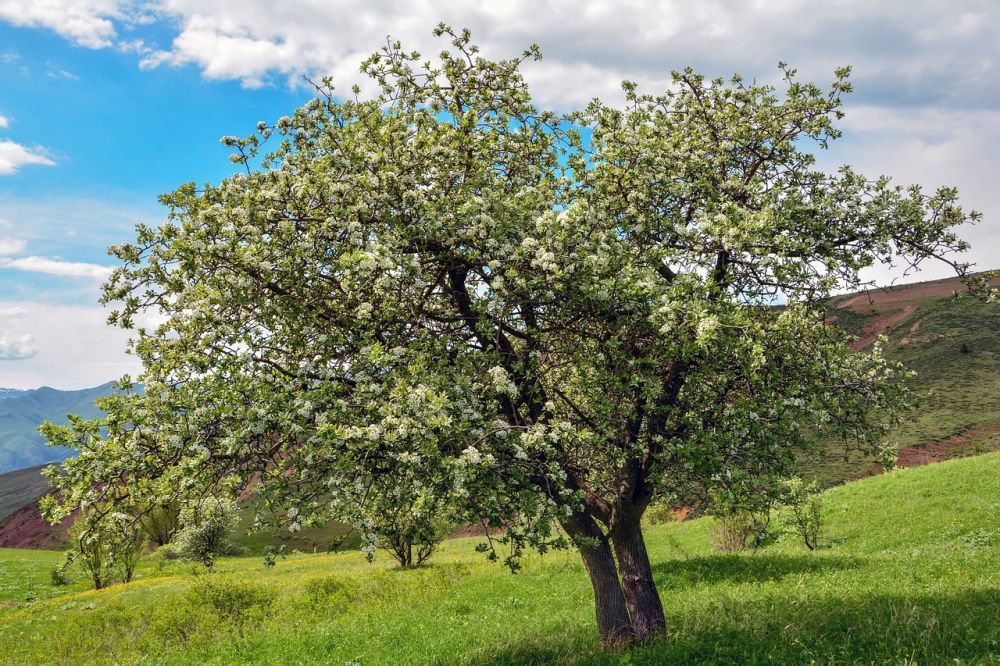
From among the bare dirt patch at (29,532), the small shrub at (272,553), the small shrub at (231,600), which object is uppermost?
the small shrub at (272,553)

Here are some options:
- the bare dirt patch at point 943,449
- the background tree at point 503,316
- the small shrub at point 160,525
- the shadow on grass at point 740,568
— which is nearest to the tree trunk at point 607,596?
the background tree at point 503,316

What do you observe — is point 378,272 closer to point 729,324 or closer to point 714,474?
point 729,324

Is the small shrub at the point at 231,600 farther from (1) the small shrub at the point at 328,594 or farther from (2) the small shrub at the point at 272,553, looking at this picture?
(2) the small shrub at the point at 272,553

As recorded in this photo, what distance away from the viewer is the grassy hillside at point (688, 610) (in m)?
11.7

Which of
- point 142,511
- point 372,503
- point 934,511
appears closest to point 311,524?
point 372,503

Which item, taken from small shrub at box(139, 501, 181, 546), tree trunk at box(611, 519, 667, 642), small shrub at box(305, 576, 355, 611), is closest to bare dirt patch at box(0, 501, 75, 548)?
small shrub at box(139, 501, 181, 546)

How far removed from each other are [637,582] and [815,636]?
3921mm

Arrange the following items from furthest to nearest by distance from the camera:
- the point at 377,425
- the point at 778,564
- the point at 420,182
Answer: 1. the point at 778,564
2. the point at 420,182
3. the point at 377,425

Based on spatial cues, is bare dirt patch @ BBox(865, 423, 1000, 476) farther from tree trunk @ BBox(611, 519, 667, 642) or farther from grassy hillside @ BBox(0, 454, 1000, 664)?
tree trunk @ BBox(611, 519, 667, 642)

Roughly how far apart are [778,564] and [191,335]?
2243 cm

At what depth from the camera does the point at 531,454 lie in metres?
10.8

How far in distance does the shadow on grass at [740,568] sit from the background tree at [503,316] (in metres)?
9.76

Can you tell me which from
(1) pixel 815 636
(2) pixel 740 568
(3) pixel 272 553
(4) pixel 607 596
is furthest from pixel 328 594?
(1) pixel 815 636

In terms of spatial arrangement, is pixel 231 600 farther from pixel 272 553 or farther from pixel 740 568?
pixel 740 568
